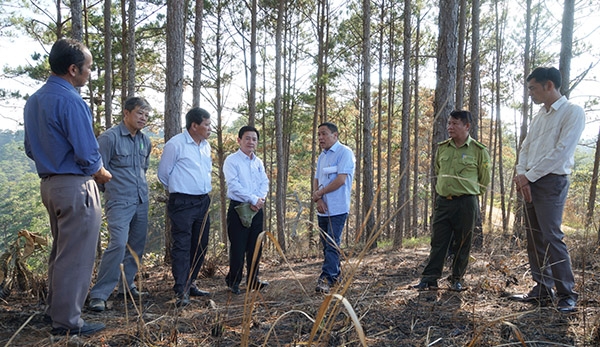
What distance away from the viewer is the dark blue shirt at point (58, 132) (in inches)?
96.4

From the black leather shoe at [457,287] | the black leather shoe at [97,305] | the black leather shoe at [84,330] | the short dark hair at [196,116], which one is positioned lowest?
the black leather shoe at [97,305]

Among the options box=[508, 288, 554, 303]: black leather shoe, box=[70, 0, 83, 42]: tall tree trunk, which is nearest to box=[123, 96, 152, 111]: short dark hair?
box=[70, 0, 83, 42]: tall tree trunk

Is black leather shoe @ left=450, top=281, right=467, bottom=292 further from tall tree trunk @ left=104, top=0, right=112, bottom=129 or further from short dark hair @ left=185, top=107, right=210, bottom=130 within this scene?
tall tree trunk @ left=104, top=0, right=112, bottom=129

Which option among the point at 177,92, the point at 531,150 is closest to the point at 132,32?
the point at 177,92

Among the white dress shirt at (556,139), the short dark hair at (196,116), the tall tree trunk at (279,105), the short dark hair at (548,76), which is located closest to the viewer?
the white dress shirt at (556,139)

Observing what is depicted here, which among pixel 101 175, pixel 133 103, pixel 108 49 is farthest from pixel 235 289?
pixel 108 49

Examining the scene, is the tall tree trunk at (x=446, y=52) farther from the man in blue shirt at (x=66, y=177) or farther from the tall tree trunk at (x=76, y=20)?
the tall tree trunk at (x=76, y=20)

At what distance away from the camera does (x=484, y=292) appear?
11.3ft

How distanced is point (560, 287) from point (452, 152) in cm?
144

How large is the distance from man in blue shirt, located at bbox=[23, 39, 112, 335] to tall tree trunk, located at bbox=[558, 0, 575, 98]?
689 centimetres

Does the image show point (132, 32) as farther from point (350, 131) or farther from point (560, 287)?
point (350, 131)

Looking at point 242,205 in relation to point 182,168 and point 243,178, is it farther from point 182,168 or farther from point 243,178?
point 182,168

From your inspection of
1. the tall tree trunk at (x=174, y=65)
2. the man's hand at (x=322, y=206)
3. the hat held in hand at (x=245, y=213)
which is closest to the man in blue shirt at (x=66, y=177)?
the hat held in hand at (x=245, y=213)

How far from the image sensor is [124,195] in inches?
141
